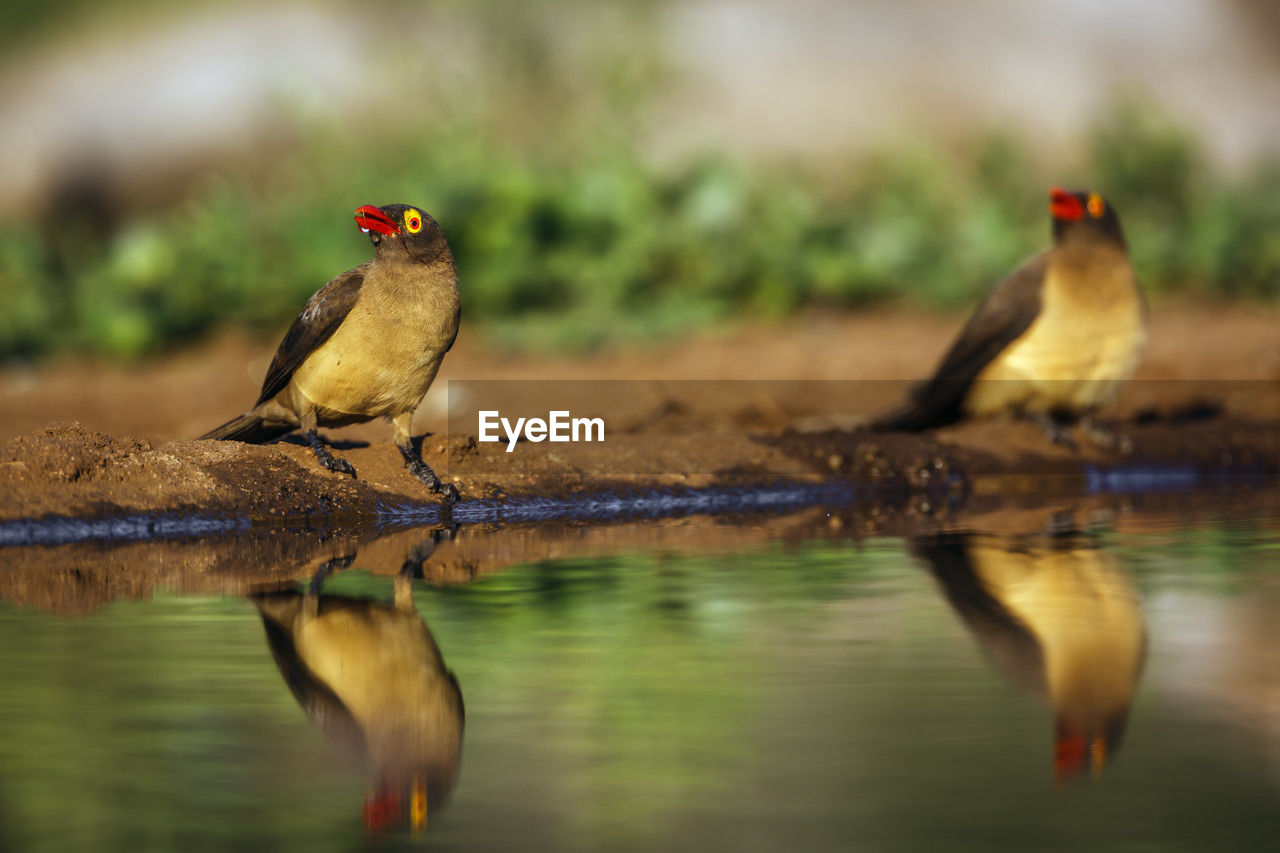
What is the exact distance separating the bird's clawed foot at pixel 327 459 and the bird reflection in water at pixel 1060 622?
2164 mm

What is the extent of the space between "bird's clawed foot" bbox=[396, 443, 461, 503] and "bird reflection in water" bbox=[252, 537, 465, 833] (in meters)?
1.63

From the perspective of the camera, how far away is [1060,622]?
4.83 metres

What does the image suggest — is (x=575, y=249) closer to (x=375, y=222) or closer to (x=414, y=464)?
(x=414, y=464)

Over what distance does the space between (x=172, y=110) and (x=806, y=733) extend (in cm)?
1744

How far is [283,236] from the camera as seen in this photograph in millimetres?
13531

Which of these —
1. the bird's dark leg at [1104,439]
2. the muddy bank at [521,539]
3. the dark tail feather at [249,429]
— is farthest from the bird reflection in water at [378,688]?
the bird's dark leg at [1104,439]

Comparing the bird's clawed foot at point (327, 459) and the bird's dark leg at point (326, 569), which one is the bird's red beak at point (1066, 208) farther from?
the bird's dark leg at point (326, 569)

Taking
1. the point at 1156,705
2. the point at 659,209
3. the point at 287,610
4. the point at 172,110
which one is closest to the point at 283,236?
the point at 659,209

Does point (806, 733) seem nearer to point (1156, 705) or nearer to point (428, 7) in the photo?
point (1156, 705)

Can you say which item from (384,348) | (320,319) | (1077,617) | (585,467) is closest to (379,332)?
(384,348)

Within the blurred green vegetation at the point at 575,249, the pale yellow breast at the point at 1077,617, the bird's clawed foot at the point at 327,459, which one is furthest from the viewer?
the blurred green vegetation at the point at 575,249

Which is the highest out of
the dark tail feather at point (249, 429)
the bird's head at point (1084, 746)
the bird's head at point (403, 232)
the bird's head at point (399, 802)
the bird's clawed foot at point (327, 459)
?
the bird's head at point (403, 232)

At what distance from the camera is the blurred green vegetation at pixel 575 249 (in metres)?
12.9

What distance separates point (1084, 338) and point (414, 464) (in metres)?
3.40
